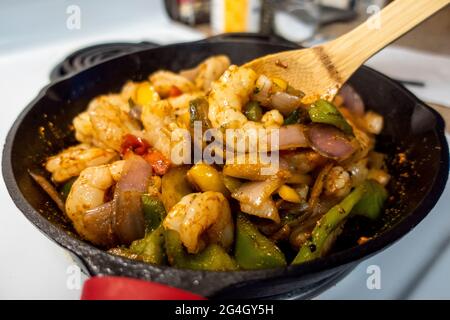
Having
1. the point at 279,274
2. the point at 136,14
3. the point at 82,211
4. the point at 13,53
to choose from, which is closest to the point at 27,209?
the point at 82,211

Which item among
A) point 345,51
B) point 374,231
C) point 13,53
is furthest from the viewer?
point 13,53

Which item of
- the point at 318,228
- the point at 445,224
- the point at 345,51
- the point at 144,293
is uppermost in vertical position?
the point at 345,51

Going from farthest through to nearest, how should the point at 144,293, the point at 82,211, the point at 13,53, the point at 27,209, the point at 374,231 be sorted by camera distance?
the point at 13,53 < the point at 374,231 < the point at 82,211 < the point at 27,209 < the point at 144,293

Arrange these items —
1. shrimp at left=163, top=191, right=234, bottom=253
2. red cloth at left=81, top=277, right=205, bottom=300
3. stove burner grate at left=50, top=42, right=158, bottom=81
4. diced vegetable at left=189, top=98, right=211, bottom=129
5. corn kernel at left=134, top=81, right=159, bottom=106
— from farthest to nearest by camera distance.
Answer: stove burner grate at left=50, top=42, right=158, bottom=81 < corn kernel at left=134, top=81, right=159, bottom=106 < diced vegetable at left=189, top=98, right=211, bottom=129 < shrimp at left=163, top=191, right=234, bottom=253 < red cloth at left=81, top=277, right=205, bottom=300

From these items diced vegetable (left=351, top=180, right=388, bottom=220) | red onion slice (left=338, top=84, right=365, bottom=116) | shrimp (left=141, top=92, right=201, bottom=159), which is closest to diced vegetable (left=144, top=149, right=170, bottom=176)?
shrimp (left=141, top=92, right=201, bottom=159)

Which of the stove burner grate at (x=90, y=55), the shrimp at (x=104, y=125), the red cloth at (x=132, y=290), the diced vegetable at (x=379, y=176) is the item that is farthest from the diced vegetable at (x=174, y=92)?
the red cloth at (x=132, y=290)

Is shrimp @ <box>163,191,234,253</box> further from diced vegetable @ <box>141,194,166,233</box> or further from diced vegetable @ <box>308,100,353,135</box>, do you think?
diced vegetable @ <box>308,100,353,135</box>
